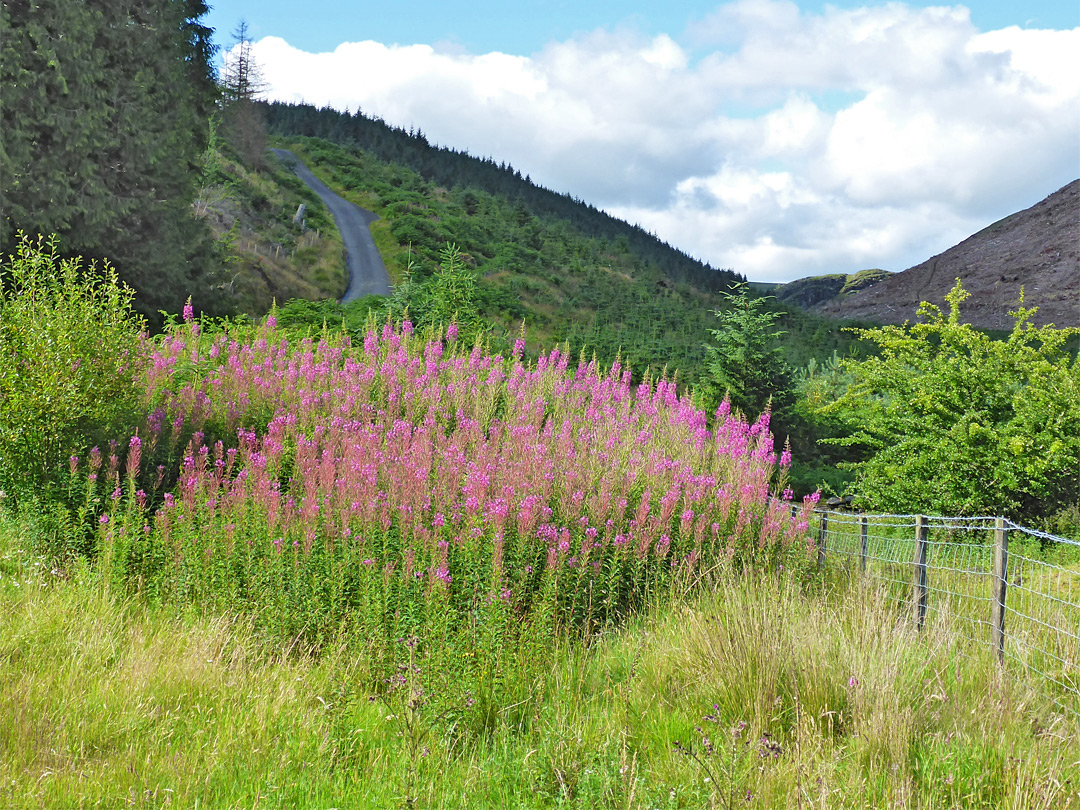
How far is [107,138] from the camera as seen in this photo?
→ 14.0m

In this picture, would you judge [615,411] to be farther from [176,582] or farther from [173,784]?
[173,784]

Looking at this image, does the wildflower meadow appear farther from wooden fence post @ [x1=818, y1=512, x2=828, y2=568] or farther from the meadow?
wooden fence post @ [x1=818, y1=512, x2=828, y2=568]

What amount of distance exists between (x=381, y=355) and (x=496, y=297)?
1676cm

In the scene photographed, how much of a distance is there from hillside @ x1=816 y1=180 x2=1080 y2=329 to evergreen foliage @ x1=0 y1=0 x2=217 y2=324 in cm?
4104

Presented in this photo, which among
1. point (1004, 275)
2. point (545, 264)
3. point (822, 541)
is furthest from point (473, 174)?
point (822, 541)

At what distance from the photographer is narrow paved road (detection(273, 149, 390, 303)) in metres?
29.0

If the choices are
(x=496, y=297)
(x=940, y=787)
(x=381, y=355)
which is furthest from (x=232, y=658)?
(x=496, y=297)

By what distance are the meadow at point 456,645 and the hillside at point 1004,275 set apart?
4566 centimetres

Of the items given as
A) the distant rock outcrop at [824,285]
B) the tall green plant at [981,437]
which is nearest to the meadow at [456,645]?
the tall green plant at [981,437]

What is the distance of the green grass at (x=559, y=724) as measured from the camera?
2.85 meters

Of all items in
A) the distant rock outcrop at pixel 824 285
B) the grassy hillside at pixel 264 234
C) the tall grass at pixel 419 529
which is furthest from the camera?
the distant rock outcrop at pixel 824 285

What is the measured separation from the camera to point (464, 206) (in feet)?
153

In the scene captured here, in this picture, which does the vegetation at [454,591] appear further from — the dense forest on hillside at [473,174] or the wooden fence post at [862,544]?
the dense forest on hillside at [473,174]

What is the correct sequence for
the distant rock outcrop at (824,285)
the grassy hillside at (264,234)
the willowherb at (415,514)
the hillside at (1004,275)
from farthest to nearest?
the distant rock outcrop at (824,285), the hillside at (1004,275), the grassy hillside at (264,234), the willowherb at (415,514)
